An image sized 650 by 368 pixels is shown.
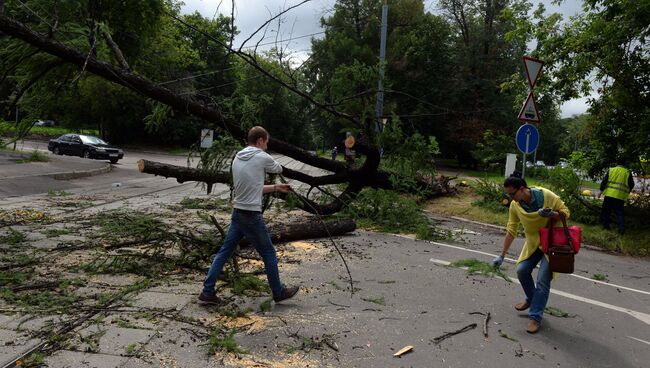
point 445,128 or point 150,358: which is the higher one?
point 445,128

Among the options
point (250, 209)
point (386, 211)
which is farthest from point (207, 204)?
point (250, 209)

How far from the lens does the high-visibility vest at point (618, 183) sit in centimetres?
920

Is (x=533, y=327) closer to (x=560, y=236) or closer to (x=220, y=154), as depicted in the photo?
(x=560, y=236)

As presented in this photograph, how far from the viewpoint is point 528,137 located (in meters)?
9.35

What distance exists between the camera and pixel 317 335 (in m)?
4.04

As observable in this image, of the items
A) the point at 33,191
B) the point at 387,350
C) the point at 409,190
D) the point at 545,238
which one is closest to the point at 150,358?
the point at 387,350

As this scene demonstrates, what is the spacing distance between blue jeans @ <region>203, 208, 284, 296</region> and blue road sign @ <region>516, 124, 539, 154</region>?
661cm

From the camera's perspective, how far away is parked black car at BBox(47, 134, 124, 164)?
1024 inches

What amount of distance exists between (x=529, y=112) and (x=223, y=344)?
24.9 ft

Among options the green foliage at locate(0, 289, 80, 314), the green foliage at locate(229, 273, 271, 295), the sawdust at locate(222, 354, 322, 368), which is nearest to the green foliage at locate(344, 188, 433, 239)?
the green foliage at locate(229, 273, 271, 295)

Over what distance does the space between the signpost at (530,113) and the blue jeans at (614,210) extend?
188 centimetres

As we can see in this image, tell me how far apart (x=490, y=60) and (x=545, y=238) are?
36.5 meters

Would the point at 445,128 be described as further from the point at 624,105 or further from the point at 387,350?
the point at 387,350

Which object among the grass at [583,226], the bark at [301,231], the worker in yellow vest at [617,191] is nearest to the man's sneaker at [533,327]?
the bark at [301,231]
